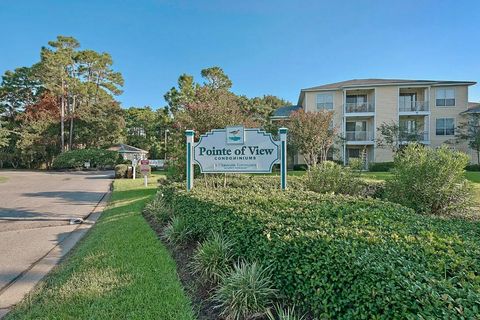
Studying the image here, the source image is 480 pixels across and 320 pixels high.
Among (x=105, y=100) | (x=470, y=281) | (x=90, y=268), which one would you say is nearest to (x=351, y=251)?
(x=470, y=281)

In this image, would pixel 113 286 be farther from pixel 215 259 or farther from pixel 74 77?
pixel 74 77

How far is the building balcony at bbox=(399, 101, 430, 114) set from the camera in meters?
27.7

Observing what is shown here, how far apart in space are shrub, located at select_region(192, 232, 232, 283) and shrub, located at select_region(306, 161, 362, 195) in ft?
15.8

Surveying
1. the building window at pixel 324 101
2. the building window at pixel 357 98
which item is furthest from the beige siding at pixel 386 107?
the building window at pixel 324 101

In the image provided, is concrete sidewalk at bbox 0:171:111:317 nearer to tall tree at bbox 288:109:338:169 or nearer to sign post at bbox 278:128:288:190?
sign post at bbox 278:128:288:190

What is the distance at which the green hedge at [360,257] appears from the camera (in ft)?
5.72

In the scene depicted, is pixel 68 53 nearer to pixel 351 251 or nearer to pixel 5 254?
pixel 5 254

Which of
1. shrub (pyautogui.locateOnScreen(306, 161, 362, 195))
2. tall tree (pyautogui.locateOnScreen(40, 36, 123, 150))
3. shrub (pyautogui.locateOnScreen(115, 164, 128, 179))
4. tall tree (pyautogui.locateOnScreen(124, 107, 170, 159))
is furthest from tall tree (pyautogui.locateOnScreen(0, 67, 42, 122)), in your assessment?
shrub (pyautogui.locateOnScreen(306, 161, 362, 195))

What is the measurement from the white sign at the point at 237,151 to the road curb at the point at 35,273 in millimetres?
3246

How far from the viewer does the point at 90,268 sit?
4.19 meters

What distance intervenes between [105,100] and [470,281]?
47.0 metres

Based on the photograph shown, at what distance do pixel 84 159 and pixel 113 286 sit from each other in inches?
1397

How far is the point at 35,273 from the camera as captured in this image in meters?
4.48

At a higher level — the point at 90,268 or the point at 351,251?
the point at 351,251
